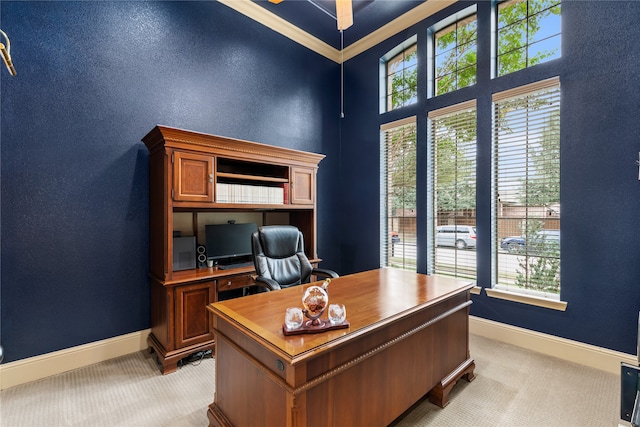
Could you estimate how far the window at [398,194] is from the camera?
374 cm

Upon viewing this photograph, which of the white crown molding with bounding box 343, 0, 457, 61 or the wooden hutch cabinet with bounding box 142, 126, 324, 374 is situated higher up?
the white crown molding with bounding box 343, 0, 457, 61

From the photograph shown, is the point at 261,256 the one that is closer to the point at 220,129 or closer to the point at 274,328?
the point at 274,328

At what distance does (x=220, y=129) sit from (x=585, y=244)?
146 inches

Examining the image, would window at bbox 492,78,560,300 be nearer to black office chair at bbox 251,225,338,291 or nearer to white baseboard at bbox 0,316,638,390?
white baseboard at bbox 0,316,638,390

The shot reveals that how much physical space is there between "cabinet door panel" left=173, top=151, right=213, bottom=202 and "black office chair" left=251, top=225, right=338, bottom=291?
605mm

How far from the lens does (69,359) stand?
2.37 m

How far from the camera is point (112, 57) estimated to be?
2.58 metres

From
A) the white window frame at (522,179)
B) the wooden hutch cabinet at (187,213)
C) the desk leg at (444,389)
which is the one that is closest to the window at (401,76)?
the white window frame at (522,179)

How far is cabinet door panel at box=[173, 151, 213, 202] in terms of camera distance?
2.47 meters

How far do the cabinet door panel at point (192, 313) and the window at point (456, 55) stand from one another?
11.3 feet

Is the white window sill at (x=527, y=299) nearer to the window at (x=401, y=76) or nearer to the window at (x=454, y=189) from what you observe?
the window at (x=454, y=189)

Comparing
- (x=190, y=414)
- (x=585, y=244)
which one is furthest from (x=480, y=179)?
(x=190, y=414)

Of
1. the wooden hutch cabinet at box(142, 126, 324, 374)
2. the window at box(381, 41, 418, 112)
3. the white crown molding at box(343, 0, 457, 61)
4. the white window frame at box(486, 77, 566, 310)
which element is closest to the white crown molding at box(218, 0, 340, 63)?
the white crown molding at box(343, 0, 457, 61)

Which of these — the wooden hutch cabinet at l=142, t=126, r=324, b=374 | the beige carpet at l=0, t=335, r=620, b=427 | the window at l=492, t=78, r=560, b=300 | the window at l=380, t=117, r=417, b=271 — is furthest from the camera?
the window at l=380, t=117, r=417, b=271
